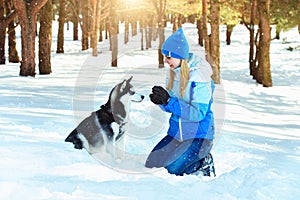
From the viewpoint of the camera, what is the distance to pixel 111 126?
4.73m

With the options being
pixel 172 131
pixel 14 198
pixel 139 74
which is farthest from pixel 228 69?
pixel 14 198

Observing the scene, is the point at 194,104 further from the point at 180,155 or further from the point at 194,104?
the point at 180,155

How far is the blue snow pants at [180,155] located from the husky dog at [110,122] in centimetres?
52

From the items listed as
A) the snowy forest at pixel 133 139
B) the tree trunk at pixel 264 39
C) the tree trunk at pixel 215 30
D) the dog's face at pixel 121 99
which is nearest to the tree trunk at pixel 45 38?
the snowy forest at pixel 133 139

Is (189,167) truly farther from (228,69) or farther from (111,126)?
(228,69)

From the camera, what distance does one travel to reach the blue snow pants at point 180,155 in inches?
169

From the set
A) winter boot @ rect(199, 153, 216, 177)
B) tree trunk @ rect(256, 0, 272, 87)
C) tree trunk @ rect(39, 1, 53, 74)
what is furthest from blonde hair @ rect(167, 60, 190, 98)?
tree trunk @ rect(256, 0, 272, 87)

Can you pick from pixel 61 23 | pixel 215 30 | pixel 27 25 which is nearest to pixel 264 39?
pixel 215 30

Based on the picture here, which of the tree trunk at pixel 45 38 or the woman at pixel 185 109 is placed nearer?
the woman at pixel 185 109

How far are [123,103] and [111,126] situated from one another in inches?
11.9

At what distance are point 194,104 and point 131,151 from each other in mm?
1845

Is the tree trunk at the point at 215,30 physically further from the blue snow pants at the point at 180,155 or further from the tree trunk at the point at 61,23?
the tree trunk at the point at 61,23

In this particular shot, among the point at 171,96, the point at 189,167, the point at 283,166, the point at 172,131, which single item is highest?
the point at 171,96

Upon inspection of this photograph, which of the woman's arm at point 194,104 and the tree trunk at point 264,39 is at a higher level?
the tree trunk at point 264,39
